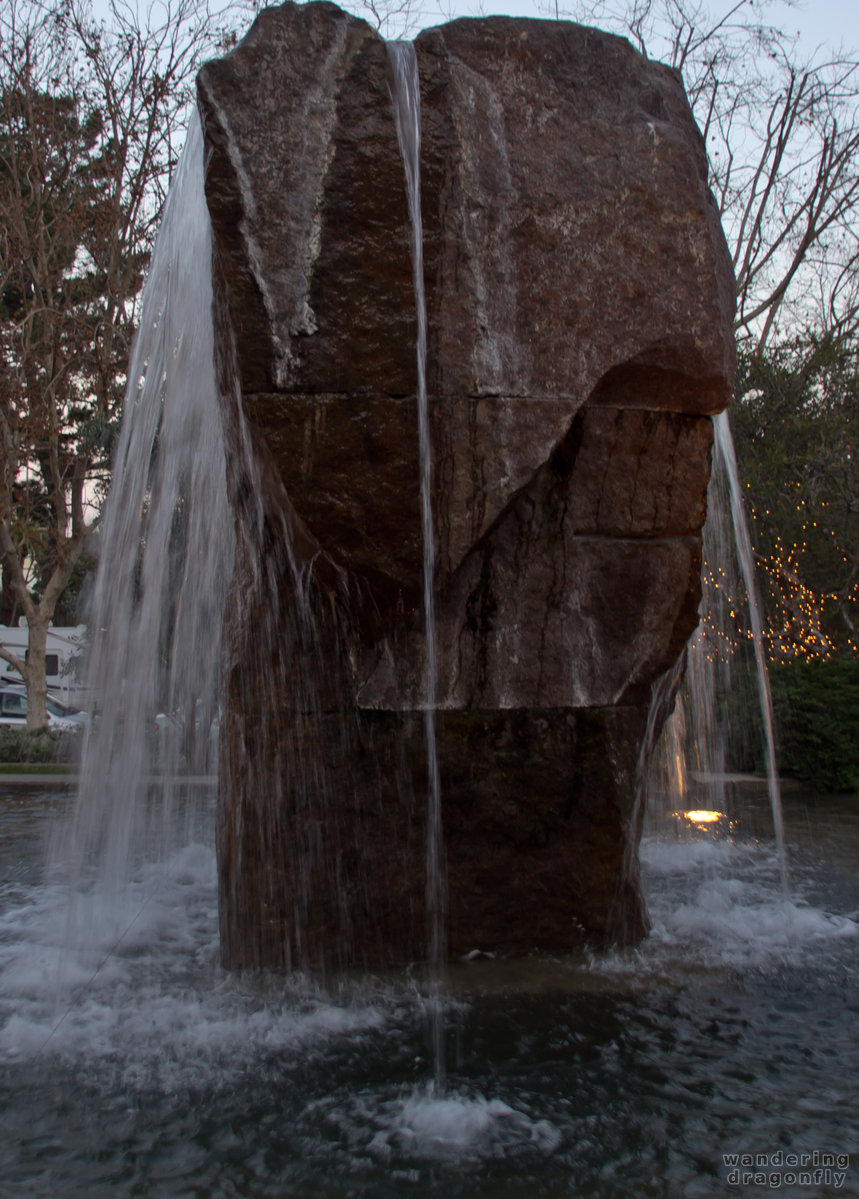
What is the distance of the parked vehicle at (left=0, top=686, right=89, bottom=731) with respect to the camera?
18.8 m

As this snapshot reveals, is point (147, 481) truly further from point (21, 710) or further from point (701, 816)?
point (21, 710)

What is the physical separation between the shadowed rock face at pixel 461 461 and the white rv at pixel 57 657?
18.6 m

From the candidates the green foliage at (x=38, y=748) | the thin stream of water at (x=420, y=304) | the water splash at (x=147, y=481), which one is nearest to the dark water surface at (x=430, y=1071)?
the thin stream of water at (x=420, y=304)

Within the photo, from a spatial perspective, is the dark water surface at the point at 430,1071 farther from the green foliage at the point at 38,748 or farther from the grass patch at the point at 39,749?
the green foliage at the point at 38,748

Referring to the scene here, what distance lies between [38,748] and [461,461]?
11.4m

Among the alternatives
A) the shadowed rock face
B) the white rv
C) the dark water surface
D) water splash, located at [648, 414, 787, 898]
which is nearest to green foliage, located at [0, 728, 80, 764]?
the white rv

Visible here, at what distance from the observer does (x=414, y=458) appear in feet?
11.6

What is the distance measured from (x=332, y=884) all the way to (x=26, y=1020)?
48.5 inches

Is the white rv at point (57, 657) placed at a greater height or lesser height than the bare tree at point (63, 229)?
lesser

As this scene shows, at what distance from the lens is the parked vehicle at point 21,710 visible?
18.8 metres

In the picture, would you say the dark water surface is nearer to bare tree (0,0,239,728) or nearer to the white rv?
bare tree (0,0,239,728)

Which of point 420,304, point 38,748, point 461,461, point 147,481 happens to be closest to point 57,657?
point 38,748

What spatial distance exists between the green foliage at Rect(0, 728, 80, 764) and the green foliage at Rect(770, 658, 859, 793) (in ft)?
29.4

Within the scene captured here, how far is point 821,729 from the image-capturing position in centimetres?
1059
